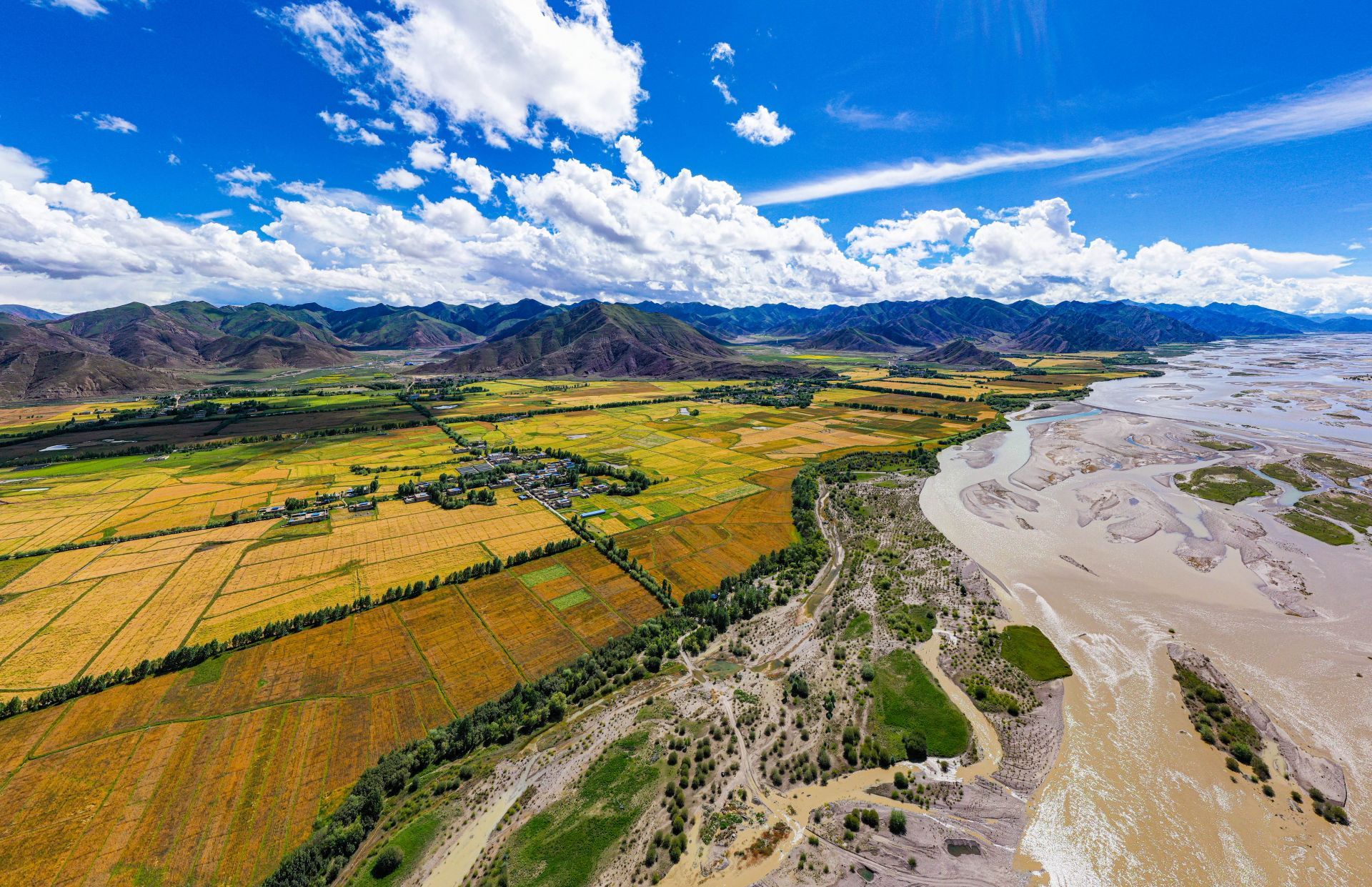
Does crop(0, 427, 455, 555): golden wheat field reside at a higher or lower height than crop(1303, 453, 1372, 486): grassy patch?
higher

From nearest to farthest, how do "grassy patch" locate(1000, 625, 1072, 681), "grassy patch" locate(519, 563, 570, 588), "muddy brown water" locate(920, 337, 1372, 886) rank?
"muddy brown water" locate(920, 337, 1372, 886)
"grassy patch" locate(1000, 625, 1072, 681)
"grassy patch" locate(519, 563, 570, 588)

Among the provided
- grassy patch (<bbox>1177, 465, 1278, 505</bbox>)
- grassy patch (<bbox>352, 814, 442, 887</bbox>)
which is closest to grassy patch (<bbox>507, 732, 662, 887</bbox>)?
grassy patch (<bbox>352, 814, 442, 887</bbox>)

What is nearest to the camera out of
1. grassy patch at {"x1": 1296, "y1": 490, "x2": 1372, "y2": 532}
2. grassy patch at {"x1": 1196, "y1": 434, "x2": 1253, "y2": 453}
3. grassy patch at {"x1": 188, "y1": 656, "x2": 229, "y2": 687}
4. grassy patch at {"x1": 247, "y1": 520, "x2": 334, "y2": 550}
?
grassy patch at {"x1": 188, "y1": 656, "x2": 229, "y2": 687}

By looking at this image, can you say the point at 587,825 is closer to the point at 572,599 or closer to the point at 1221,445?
the point at 572,599

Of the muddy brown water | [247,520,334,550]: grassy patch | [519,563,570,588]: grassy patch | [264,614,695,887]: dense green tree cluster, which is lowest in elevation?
the muddy brown water

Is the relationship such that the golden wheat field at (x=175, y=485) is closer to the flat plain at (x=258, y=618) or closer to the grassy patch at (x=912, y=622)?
the flat plain at (x=258, y=618)

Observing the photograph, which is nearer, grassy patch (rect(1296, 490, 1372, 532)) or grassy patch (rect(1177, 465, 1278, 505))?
grassy patch (rect(1296, 490, 1372, 532))

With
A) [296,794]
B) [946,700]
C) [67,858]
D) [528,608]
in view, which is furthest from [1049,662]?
[67,858]

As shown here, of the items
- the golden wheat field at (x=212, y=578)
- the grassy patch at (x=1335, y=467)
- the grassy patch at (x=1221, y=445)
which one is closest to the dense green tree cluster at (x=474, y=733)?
the golden wheat field at (x=212, y=578)

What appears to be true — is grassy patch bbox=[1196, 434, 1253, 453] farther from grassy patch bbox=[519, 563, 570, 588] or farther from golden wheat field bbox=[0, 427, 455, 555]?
golden wheat field bbox=[0, 427, 455, 555]
